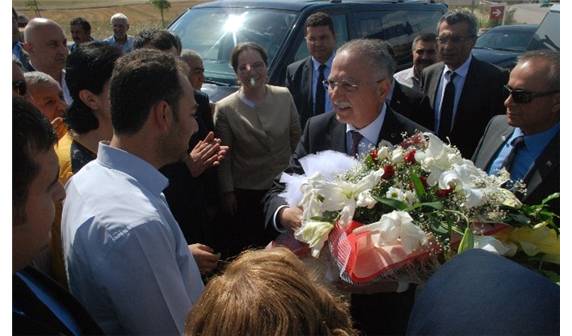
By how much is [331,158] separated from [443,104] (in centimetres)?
244

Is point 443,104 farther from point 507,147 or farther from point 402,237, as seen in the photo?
point 402,237

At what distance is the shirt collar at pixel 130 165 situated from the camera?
1.84 metres

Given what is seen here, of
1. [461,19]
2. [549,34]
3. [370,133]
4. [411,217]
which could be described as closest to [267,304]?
[411,217]

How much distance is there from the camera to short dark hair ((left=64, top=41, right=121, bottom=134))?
96.2 inches

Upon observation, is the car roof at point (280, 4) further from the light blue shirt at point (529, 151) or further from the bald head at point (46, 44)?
the light blue shirt at point (529, 151)

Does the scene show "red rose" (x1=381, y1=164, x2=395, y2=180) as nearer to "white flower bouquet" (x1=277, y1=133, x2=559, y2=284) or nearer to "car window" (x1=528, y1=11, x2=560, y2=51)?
"white flower bouquet" (x1=277, y1=133, x2=559, y2=284)

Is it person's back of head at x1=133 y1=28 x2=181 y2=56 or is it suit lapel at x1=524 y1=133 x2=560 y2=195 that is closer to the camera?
suit lapel at x1=524 y1=133 x2=560 y2=195

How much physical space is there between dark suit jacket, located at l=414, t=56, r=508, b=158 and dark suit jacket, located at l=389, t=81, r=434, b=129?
0.24 feet

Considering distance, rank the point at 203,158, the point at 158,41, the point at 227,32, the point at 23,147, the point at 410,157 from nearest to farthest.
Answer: the point at 23,147 → the point at 410,157 → the point at 203,158 → the point at 158,41 → the point at 227,32

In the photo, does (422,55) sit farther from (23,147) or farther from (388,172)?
(23,147)

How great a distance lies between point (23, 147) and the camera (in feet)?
4.33

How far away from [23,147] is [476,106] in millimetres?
3766

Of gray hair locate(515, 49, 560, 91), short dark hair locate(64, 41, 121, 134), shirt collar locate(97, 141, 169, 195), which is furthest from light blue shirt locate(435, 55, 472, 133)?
shirt collar locate(97, 141, 169, 195)

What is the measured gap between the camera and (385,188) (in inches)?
79.6
